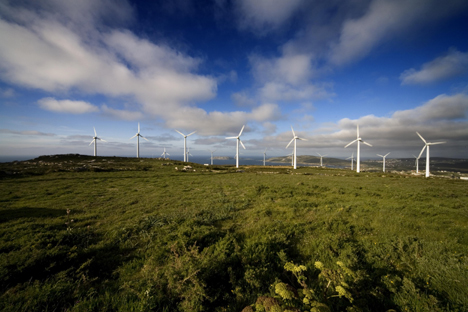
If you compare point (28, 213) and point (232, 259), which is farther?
point (28, 213)

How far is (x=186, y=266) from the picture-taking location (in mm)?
5652

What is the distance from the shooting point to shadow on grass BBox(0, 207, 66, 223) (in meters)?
10.4

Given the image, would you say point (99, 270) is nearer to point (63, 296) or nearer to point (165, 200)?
point (63, 296)

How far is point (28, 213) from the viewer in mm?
11164

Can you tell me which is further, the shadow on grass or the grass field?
the shadow on grass

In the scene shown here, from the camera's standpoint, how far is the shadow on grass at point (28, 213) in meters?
10.4

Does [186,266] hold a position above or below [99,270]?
above

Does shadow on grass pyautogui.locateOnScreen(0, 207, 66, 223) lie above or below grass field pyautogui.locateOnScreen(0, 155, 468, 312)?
above

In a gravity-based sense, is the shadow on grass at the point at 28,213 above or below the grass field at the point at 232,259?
above

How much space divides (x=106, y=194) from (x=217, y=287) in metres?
16.9

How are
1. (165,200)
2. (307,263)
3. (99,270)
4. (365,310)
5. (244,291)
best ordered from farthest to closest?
1. (165,200)
2. (307,263)
3. (99,270)
4. (244,291)
5. (365,310)

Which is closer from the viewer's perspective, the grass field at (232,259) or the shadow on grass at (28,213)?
the grass field at (232,259)

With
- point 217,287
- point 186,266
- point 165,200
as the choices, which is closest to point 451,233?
point 217,287

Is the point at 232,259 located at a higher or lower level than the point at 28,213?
lower
